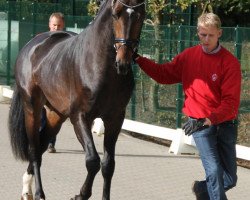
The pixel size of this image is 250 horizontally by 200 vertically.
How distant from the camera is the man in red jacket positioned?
586cm

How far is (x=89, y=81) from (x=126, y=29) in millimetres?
700

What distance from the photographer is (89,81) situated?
6.32m

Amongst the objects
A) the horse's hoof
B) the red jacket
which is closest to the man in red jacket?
the red jacket

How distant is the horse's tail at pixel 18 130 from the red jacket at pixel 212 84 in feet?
8.08

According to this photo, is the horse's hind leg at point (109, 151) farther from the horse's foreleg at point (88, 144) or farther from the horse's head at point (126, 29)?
the horse's head at point (126, 29)

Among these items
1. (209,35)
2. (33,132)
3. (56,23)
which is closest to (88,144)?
(209,35)

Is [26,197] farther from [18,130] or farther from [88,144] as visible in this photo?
[88,144]

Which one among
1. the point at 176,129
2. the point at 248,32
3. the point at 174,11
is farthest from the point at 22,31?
the point at 248,32

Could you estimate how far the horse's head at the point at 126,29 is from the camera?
5785 mm

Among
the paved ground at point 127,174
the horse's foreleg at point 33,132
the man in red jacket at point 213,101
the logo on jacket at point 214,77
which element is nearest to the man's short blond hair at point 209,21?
the man in red jacket at point 213,101

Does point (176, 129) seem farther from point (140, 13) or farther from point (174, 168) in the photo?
point (140, 13)

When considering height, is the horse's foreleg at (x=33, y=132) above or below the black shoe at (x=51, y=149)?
above

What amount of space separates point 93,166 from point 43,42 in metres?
1.97

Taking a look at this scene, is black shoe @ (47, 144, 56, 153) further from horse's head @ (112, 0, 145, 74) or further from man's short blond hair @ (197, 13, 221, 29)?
man's short blond hair @ (197, 13, 221, 29)
